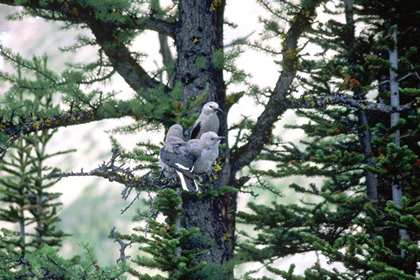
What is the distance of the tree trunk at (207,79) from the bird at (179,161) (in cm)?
262

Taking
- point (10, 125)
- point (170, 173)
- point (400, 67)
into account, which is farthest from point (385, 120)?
point (10, 125)

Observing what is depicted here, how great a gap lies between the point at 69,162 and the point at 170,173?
156 m

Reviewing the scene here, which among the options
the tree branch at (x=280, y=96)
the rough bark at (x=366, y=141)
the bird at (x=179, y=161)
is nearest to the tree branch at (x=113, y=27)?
the tree branch at (x=280, y=96)

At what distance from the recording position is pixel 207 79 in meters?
8.54

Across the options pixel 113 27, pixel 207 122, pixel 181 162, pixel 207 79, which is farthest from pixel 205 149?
pixel 113 27

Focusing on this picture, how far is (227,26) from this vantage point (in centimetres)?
948

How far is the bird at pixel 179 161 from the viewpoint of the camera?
5.10m

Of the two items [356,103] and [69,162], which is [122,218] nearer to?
[69,162]

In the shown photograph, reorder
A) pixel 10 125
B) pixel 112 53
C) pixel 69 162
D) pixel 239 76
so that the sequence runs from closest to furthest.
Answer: pixel 10 125 < pixel 239 76 < pixel 112 53 < pixel 69 162

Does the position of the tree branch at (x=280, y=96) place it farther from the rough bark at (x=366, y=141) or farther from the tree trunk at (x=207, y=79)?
the rough bark at (x=366, y=141)

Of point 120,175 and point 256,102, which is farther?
point 256,102

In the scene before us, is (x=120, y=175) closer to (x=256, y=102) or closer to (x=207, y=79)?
(x=207, y=79)

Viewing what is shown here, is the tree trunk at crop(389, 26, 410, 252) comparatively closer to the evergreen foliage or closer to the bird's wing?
the evergreen foliage

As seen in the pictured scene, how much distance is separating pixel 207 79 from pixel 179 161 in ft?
→ 12.1
